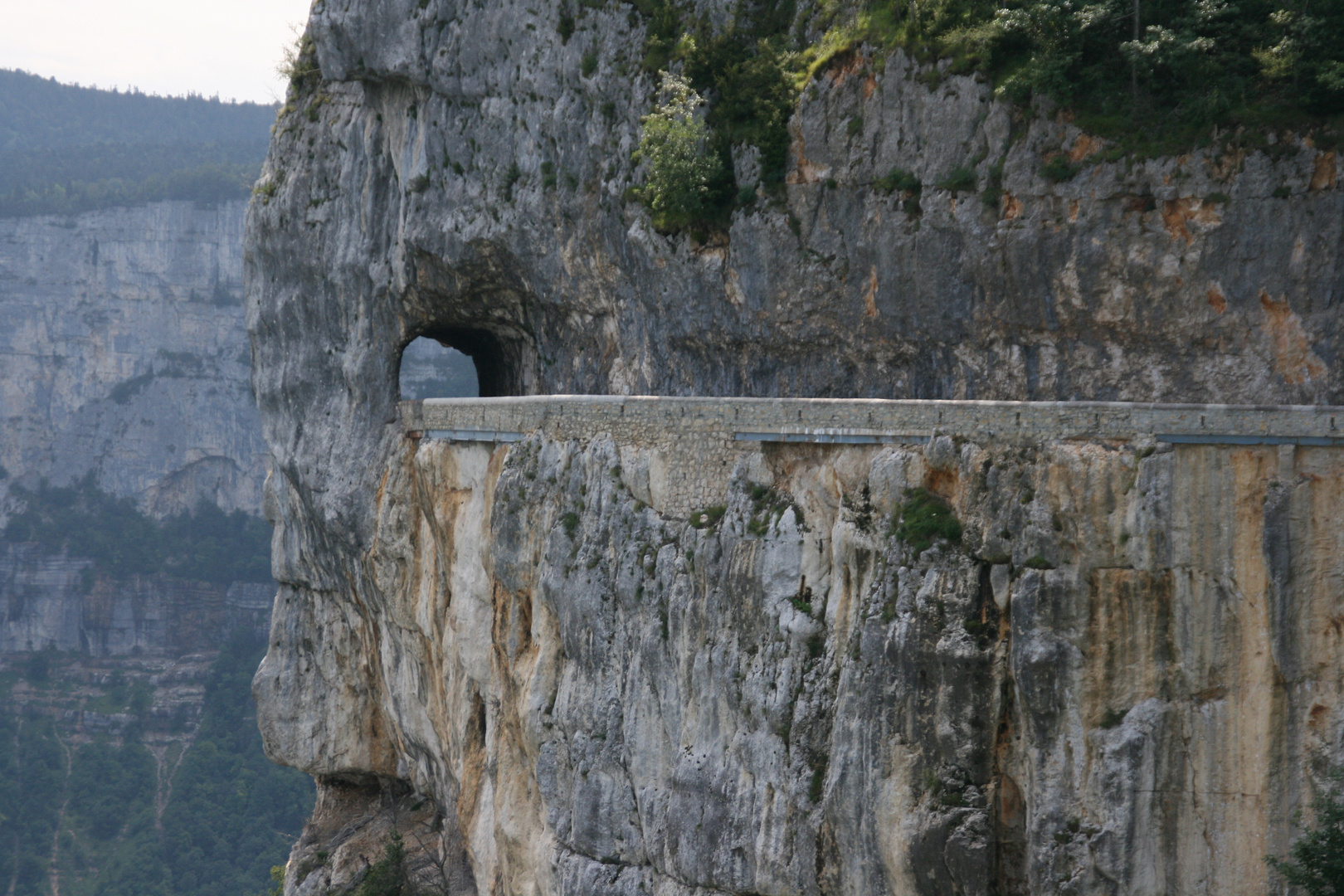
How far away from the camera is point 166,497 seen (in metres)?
117

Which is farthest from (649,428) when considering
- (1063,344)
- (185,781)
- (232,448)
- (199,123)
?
(199,123)

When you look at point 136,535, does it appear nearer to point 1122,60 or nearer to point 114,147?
point 114,147

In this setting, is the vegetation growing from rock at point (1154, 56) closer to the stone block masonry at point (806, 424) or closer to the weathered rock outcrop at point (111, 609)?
the stone block masonry at point (806, 424)

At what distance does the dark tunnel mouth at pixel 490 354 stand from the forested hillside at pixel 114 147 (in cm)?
6508

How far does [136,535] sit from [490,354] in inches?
3412

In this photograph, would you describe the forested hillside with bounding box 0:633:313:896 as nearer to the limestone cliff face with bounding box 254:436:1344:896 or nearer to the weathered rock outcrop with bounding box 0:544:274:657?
the weathered rock outcrop with bounding box 0:544:274:657

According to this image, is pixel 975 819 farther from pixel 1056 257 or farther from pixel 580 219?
pixel 580 219

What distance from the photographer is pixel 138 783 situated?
88875 millimetres

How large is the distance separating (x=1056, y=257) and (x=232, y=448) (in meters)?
109

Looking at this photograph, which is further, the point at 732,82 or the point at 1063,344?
the point at 732,82

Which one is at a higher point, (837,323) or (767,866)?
(837,323)

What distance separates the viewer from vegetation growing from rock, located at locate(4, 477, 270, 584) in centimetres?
11025

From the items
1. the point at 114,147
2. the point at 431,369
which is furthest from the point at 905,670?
the point at 114,147

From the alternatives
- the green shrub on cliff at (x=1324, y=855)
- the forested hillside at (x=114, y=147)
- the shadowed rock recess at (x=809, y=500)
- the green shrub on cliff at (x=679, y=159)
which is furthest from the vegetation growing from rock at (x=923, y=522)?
the forested hillside at (x=114, y=147)
